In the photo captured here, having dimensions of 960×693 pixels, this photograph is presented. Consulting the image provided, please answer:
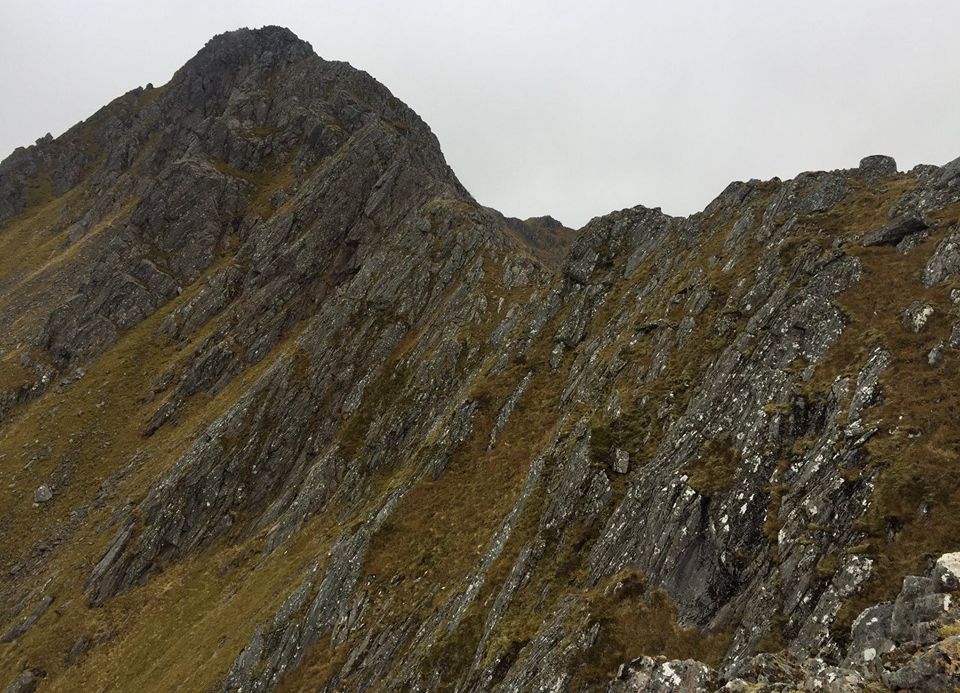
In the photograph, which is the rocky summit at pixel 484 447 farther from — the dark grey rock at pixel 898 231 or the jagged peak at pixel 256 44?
the jagged peak at pixel 256 44

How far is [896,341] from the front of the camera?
21.1 m

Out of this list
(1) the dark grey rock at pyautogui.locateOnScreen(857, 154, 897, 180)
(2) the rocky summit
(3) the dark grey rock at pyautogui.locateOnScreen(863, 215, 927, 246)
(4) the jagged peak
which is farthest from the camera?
(4) the jagged peak

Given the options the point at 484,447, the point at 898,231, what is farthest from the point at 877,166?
the point at 484,447

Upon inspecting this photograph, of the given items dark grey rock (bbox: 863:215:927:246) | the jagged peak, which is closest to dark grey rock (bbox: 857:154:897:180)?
dark grey rock (bbox: 863:215:927:246)

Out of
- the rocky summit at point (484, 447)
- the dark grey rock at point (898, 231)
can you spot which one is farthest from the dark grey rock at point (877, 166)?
the dark grey rock at point (898, 231)

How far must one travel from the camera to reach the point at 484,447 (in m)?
38.6

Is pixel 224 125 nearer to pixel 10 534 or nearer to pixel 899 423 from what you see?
pixel 10 534

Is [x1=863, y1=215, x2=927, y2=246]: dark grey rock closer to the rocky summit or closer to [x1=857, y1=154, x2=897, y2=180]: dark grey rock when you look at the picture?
the rocky summit

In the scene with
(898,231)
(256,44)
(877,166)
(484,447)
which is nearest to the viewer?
(898,231)

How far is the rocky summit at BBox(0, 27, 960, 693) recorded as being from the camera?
17000mm

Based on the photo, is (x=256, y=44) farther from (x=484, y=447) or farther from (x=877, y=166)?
(x=877, y=166)

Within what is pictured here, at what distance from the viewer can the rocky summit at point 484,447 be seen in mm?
17000

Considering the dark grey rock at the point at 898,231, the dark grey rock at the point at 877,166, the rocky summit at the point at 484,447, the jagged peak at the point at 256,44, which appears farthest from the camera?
the jagged peak at the point at 256,44

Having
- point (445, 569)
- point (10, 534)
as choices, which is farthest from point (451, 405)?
point (10, 534)
